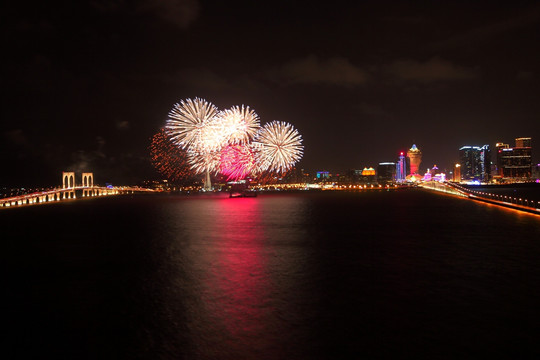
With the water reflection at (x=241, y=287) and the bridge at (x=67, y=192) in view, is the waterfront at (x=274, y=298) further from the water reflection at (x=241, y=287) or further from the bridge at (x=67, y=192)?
the bridge at (x=67, y=192)

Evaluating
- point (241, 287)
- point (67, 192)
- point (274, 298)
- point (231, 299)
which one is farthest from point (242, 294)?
point (67, 192)

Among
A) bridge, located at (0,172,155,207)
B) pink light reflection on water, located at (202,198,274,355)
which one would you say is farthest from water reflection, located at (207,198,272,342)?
bridge, located at (0,172,155,207)

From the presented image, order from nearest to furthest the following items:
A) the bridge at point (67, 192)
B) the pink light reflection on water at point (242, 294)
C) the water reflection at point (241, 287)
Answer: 1. the pink light reflection on water at point (242, 294)
2. the water reflection at point (241, 287)
3. the bridge at point (67, 192)

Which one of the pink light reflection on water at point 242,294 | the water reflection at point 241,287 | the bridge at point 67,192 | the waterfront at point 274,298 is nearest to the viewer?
the waterfront at point 274,298

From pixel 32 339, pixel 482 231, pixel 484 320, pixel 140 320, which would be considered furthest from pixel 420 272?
pixel 482 231

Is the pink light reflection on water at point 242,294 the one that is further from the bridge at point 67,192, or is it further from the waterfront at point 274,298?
the bridge at point 67,192

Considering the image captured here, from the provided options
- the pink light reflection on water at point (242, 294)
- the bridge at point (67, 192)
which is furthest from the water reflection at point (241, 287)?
the bridge at point (67, 192)

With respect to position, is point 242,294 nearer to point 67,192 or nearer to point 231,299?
point 231,299

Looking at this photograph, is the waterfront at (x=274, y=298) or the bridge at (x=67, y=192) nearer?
the waterfront at (x=274, y=298)

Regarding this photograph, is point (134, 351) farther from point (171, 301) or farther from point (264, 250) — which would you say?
point (264, 250)
